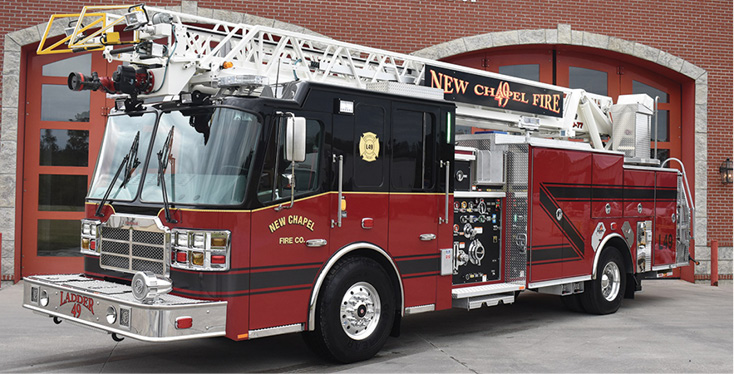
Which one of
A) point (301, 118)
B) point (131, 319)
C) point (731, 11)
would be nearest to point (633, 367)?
point (301, 118)

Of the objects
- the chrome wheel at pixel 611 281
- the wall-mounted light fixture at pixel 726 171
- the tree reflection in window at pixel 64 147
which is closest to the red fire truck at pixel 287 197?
the chrome wheel at pixel 611 281

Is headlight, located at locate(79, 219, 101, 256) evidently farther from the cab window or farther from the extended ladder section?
the cab window

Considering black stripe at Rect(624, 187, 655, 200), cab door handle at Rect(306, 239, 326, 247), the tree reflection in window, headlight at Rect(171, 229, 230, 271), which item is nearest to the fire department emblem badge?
cab door handle at Rect(306, 239, 326, 247)

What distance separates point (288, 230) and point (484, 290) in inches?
112

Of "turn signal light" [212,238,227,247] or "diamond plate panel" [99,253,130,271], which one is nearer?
"turn signal light" [212,238,227,247]

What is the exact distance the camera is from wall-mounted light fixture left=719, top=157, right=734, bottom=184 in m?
15.0

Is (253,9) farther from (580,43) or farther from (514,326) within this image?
(514,326)

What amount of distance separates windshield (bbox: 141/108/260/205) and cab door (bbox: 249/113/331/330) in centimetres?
19

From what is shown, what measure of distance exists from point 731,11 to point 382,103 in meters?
11.5

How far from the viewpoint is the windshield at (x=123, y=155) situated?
662cm

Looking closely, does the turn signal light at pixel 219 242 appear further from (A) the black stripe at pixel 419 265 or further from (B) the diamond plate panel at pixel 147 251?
(A) the black stripe at pixel 419 265

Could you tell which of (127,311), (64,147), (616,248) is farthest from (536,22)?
(127,311)

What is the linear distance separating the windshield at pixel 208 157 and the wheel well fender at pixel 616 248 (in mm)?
5692

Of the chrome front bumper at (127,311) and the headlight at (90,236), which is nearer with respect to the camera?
the chrome front bumper at (127,311)
